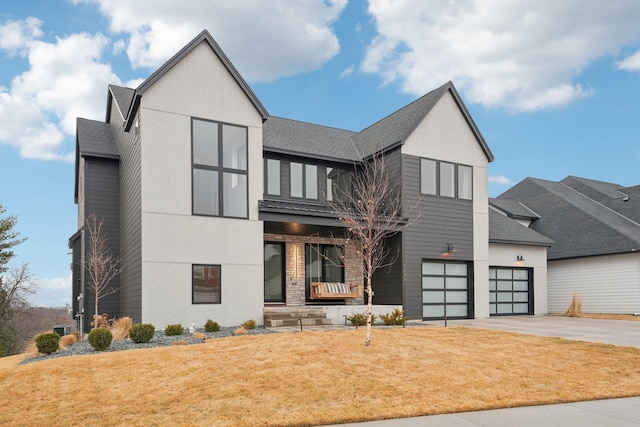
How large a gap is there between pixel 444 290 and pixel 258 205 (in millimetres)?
8725

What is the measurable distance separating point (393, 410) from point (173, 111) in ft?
38.3

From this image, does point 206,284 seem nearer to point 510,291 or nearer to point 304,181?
point 304,181

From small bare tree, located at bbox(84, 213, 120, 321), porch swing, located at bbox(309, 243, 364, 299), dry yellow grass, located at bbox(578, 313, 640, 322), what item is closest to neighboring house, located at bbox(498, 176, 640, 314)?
dry yellow grass, located at bbox(578, 313, 640, 322)

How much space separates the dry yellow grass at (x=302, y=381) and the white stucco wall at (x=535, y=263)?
36.9 feet

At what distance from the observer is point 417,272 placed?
19.2m

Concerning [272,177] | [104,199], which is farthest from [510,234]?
[104,199]

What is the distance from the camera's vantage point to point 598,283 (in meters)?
23.8

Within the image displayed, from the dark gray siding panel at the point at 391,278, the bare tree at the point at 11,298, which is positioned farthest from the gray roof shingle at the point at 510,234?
the bare tree at the point at 11,298

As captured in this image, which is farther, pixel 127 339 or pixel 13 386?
pixel 127 339

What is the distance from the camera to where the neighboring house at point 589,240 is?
22828mm

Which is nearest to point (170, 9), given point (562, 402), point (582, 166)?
point (562, 402)

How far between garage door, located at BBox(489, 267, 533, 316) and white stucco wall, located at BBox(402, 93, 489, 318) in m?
1.86

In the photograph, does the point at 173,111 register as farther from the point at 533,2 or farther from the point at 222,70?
the point at 533,2

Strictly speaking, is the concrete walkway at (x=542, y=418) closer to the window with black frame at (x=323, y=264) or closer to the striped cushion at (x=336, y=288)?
the striped cushion at (x=336, y=288)
